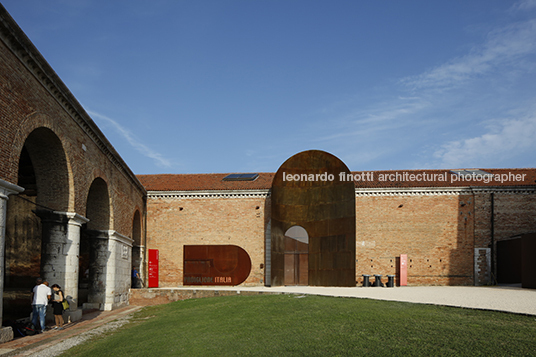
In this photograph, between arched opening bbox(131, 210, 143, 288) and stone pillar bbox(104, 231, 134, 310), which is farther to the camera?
arched opening bbox(131, 210, 143, 288)

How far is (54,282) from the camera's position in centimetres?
1456

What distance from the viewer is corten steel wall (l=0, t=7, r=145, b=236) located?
1089cm

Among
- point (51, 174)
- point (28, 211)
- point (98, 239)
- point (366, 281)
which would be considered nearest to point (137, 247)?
point (28, 211)

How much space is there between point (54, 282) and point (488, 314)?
12621 millimetres

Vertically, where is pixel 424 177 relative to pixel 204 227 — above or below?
above

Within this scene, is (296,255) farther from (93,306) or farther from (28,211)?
(28,211)

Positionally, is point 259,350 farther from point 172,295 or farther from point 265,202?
point 265,202

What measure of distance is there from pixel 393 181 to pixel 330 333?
1957cm

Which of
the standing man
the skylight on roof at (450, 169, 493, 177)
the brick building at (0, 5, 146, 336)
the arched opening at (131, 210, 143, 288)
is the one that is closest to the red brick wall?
the arched opening at (131, 210, 143, 288)

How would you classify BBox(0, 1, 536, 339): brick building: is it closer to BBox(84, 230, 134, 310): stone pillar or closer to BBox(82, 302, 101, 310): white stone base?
BBox(84, 230, 134, 310): stone pillar

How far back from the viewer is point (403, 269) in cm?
2605

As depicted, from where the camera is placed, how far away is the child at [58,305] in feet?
46.3

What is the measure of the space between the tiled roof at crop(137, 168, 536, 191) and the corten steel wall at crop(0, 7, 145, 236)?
8.59 meters

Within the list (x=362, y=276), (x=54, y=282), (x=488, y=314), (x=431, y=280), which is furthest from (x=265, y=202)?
(x=488, y=314)
